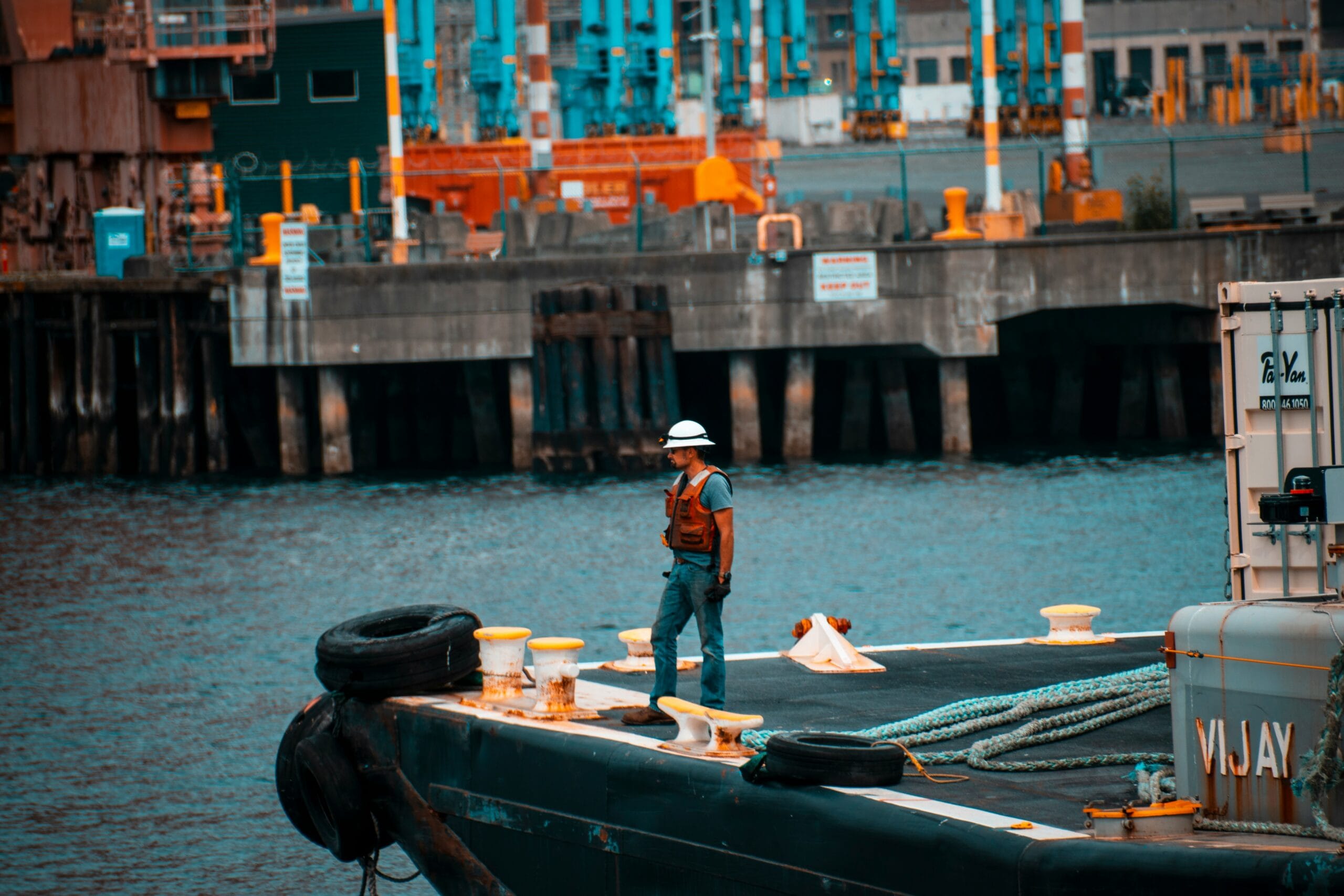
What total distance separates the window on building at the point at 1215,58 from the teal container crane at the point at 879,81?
89.6 feet

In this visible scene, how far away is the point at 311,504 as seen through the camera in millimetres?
34188

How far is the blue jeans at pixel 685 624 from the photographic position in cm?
1102

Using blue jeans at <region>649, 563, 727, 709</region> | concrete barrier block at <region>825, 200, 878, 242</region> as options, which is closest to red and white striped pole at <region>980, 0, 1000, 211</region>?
concrete barrier block at <region>825, 200, 878, 242</region>

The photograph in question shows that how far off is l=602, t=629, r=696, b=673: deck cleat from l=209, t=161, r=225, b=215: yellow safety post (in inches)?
1252

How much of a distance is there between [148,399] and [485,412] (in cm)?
733

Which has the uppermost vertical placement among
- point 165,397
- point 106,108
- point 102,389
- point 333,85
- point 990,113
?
point 333,85

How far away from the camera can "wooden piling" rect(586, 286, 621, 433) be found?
115ft

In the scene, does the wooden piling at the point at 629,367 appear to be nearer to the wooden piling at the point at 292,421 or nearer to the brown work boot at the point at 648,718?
the wooden piling at the point at 292,421

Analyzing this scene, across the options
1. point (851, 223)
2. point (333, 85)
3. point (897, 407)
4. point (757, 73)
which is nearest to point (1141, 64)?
point (757, 73)

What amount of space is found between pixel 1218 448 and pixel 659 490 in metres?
12.2

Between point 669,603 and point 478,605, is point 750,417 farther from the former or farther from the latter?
point 669,603

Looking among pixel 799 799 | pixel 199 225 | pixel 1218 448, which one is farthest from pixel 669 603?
pixel 199 225

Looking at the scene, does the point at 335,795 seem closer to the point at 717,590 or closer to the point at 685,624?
the point at 685,624

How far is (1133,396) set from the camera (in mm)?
38469
